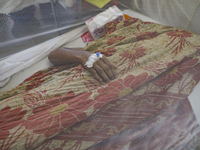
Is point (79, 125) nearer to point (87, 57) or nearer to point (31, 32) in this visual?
point (87, 57)

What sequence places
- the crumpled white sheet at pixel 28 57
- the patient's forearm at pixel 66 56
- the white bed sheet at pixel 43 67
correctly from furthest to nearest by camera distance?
1. the crumpled white sheet at pixel 28 57
2. the patient's forearm at pixel 66 56
3. the white bed sheet at pixel 43 67

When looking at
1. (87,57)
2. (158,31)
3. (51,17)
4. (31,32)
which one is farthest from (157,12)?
(31,32)

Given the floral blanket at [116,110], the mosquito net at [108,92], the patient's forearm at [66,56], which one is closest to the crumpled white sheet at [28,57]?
the mosquito net at [108,92]

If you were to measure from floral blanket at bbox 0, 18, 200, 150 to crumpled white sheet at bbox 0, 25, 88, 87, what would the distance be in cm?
28

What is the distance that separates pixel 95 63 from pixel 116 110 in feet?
0.99

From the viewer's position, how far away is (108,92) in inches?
23.0

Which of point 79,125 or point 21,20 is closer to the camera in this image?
point 79,125

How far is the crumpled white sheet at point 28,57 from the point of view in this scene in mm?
942

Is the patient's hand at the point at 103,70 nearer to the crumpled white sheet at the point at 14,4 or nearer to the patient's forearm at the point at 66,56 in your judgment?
the patient's forearm at the point at 66,56

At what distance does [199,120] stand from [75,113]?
57cm

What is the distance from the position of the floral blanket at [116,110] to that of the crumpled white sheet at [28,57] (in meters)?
0.28

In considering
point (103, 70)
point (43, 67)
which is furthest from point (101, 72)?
point (43, 67)

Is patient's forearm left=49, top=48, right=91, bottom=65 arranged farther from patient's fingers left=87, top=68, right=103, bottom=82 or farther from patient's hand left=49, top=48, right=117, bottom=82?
patient's fingers left=87, top=68, right=103, bottom=82

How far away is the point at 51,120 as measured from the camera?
0.51 metres
